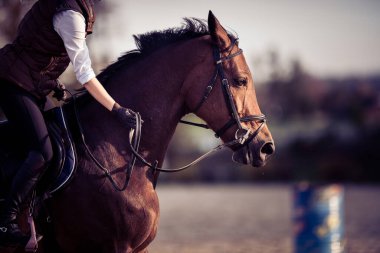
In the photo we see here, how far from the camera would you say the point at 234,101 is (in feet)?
16.1

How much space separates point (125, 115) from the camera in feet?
15.4

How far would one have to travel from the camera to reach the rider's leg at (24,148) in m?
4.43

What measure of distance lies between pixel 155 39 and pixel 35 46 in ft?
3.44

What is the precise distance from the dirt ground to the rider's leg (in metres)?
6.86

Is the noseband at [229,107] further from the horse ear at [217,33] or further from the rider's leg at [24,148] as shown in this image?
the rider's leg at [24,148]

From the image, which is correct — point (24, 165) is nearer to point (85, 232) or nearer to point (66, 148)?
point (66, 148)

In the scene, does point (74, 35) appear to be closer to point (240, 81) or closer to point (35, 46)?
point (35, 46)

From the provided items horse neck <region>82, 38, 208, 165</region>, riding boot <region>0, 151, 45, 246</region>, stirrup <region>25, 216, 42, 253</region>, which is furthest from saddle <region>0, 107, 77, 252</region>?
horse neck <region>82, 38, 208, 165</region>

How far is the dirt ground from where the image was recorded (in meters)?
11.5

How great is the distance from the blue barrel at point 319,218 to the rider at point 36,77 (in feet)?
11.8

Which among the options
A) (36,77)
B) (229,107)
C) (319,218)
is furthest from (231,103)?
(319,218)

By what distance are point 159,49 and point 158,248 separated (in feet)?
23.1

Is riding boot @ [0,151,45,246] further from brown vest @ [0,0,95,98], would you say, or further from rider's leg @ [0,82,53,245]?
brown vest @ [0,0,95,98]

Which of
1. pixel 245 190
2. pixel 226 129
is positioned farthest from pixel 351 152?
pixel 226 129
